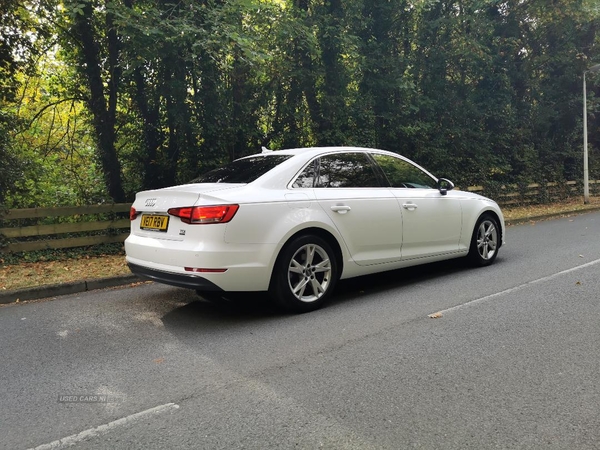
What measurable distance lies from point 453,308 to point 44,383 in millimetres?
3665

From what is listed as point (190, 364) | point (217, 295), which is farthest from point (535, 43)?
point (190, 364)

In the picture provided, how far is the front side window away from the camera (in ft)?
19.2

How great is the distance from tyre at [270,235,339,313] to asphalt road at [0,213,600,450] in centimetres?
20

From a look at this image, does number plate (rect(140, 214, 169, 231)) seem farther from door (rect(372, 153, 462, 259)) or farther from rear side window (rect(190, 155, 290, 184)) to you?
door (rect(372, 153, 462, 259))

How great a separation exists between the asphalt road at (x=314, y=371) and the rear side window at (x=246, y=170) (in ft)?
4.48

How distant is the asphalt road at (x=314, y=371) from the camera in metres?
2.61

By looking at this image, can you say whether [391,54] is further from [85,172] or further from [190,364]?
[190,364]

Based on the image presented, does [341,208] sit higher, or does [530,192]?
[341,208]

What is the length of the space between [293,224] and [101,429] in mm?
2504

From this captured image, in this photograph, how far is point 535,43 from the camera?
19172 mm

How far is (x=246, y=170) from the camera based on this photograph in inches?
203

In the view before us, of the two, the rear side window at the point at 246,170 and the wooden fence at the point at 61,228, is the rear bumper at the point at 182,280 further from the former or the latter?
the wooden fence at the point at 61,228

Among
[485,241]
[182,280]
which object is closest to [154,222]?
[182,280]

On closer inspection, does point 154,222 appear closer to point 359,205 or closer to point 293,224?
A: point 293,224
